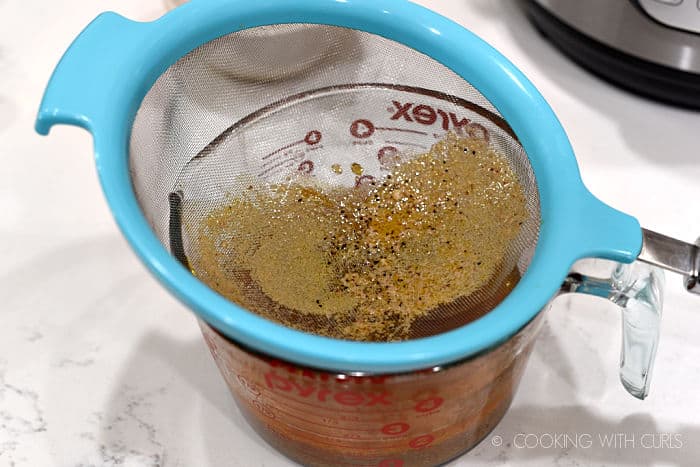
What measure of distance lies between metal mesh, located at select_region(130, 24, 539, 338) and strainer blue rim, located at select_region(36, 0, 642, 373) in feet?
0.10

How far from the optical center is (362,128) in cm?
75

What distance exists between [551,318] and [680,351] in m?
0.12

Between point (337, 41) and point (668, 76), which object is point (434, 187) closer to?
point (337, 41)

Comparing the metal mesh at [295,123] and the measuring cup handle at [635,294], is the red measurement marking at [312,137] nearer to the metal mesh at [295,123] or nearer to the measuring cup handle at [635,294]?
the metal mesh at [295,123]

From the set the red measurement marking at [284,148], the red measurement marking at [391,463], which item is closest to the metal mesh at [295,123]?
the red measurement marking at [284,148]

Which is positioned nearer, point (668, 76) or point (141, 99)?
point (141, 99)

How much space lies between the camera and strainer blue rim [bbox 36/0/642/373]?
0.46 meters

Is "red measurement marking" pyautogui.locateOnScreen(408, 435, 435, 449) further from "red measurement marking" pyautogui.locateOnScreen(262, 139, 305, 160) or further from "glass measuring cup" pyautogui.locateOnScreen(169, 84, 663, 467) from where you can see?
"red measurement marking" pyautogui.locateOnScreen(262, 139, 305, 160)

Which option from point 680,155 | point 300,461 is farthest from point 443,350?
point 680,155

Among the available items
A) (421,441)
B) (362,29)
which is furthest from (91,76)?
(421,441)

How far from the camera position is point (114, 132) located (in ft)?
1.72

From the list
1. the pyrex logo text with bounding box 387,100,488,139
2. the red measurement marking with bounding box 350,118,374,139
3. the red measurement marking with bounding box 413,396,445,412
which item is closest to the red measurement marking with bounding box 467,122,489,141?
the pyrex logo text with bounding box 387,100,488,139

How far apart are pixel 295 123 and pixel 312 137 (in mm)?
21

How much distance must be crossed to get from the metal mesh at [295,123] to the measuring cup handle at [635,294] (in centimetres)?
5
